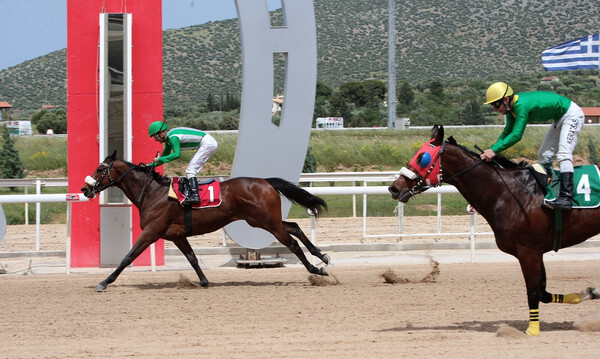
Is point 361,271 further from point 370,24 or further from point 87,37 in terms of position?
point 370,24

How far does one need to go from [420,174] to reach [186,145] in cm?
369

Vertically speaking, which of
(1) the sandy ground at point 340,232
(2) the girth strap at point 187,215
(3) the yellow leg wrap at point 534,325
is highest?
(2) the girth strap at point 187,215

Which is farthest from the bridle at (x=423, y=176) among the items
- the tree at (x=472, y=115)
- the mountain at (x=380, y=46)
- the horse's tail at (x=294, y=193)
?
the mountain at (x=380, y=46)

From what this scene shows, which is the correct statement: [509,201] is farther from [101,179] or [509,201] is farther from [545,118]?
[101,179]

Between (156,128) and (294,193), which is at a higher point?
(156,128)

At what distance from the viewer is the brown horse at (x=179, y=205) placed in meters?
8.67

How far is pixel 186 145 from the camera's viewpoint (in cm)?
891

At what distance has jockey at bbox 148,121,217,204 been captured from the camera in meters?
8.58

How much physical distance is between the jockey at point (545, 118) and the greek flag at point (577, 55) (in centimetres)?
1200

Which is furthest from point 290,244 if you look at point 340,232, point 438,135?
point 340,232

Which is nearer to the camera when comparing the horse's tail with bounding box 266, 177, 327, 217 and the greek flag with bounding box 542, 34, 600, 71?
the horse's tail with bounding box 266, 177, 327, 217

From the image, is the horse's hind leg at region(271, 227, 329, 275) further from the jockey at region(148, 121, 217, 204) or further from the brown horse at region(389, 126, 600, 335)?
the brown horse at region(389, 126, 600, 335)

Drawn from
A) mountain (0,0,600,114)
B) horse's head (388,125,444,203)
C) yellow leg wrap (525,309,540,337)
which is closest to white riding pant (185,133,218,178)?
horse's head (388,125,444,203)

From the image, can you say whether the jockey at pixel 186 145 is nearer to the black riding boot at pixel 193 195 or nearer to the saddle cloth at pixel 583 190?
the black riding boot at pixel 193 195
